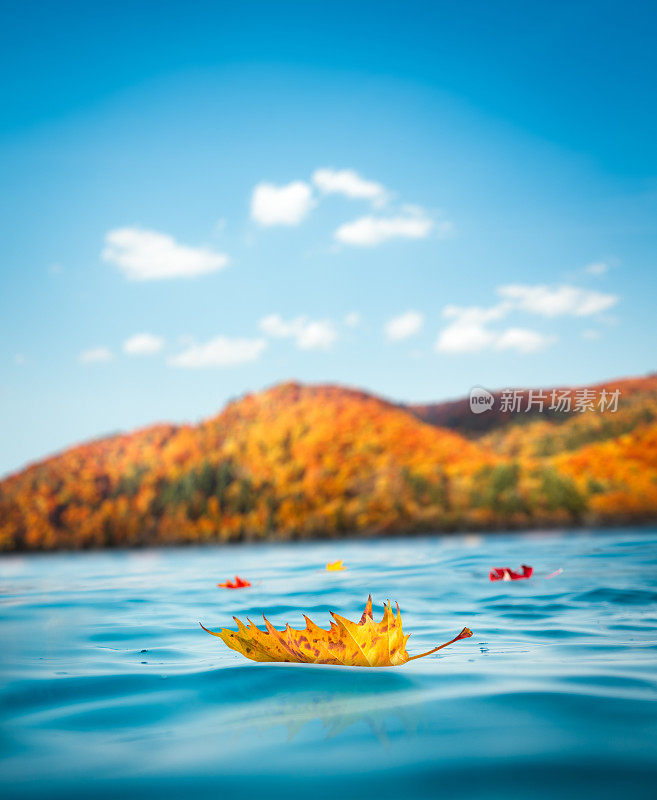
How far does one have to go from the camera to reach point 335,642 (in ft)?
8.17

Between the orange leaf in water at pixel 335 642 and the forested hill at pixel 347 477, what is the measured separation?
2800cm

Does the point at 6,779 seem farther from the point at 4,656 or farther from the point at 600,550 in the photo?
the point at 600,550

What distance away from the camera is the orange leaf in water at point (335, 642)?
7.99ft

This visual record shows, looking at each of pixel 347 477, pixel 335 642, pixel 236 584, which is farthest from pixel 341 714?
pixel 347 477

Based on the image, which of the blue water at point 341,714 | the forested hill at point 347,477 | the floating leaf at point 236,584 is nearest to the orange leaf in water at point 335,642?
the blue water at point 341,714

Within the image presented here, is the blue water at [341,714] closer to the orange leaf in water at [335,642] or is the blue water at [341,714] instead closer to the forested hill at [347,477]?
the orange leaf in water at [335,642]

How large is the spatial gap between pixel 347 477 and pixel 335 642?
33.4 meters

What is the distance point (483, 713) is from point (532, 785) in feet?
1.84

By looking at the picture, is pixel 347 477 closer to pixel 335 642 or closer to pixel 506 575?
pixel 506 575

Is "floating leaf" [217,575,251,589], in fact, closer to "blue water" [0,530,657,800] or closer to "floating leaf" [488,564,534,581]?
"blue water" [0,530,657,800]

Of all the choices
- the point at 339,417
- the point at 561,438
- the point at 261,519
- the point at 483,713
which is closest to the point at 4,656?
the point at 483,713

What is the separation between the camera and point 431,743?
6.07ft

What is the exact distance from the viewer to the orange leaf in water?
2.44 m

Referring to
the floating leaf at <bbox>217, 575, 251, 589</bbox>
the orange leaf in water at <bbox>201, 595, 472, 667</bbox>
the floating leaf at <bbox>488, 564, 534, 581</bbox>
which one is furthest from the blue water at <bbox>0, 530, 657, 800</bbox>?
the floating leaf at <bbox>217, 575, 251, 589</bbox>
